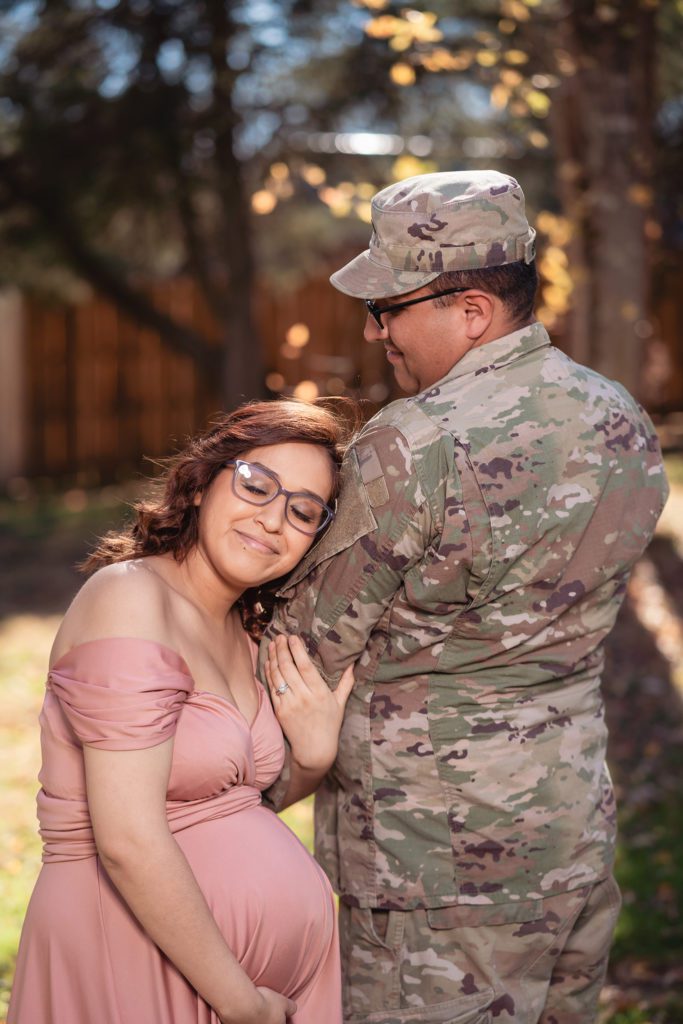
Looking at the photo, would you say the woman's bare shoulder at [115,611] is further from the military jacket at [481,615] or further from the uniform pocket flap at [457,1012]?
the uniform pocket flap at [457,1012]

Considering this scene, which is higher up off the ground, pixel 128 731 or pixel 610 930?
pixel 128 731

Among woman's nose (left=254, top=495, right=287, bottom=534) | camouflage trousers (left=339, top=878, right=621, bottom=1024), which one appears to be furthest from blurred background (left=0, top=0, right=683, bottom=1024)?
woman's nose (left=254, top=495, right=287, bottom=534)

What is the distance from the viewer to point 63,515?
12.2 m

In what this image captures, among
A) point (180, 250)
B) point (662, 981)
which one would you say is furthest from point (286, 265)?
point (662, 981)

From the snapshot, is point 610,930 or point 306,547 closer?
point 306,547

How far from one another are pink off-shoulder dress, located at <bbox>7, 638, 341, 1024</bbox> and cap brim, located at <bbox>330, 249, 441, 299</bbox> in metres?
0.86

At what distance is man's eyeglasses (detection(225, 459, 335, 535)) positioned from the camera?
2.38m

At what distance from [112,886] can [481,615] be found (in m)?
0.89

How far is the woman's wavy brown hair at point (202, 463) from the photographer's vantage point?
243 cm

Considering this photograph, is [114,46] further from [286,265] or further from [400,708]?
[400,708]

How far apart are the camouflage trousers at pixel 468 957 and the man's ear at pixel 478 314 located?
1.21 m

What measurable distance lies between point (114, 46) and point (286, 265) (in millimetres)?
3705

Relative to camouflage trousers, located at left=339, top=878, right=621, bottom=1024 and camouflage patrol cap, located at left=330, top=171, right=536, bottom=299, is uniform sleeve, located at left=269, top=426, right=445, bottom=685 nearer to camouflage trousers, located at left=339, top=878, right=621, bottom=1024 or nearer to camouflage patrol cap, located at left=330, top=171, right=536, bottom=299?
camouflage patrol cap, located at left=330, top=171, right=536, bottom=299

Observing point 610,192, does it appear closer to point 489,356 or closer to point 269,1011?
point 489,356
